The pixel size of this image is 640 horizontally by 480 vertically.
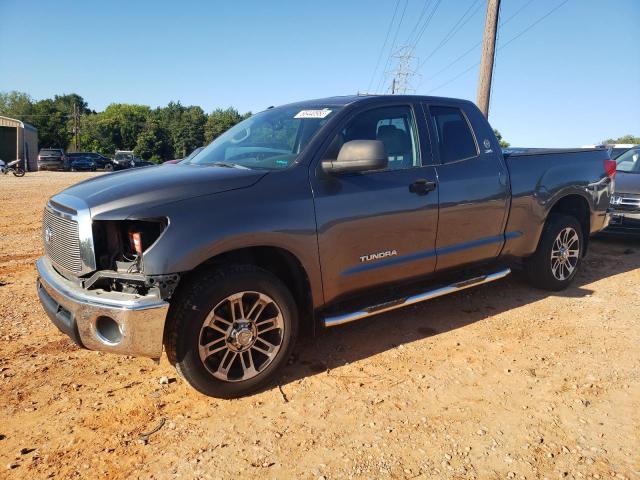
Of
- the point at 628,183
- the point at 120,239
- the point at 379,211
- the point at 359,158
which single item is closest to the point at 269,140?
the point at 359,158

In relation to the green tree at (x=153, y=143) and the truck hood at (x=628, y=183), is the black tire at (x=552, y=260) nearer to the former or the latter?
the truck hood at (x=628, y=183)

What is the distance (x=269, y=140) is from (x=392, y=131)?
3.28 ft

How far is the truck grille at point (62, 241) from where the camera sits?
9.36ft

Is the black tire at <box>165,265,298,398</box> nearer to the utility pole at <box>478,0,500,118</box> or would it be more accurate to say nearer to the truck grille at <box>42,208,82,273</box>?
the truck grille at <box>42,208,82,273</box>

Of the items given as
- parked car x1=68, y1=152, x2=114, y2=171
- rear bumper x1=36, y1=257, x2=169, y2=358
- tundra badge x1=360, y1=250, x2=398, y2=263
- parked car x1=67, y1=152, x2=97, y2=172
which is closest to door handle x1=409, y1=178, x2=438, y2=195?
tundra badge x1=360, y1=250, x2=398, y2=263

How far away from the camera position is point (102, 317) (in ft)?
8.98

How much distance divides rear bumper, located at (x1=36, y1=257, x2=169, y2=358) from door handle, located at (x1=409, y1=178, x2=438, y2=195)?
6.70 feet

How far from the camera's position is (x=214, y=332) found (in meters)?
2.95

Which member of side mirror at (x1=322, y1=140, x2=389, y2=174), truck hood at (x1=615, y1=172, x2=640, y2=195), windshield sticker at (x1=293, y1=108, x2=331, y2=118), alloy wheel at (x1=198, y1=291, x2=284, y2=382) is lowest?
alloy wheel at (x1=198, y1=291, x2=284, y2=382)

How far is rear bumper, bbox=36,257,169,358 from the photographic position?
2641mm

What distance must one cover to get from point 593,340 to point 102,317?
12.3 feet

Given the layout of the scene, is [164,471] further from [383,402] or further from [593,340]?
[593,340]

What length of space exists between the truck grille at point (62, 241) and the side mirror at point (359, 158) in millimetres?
1634

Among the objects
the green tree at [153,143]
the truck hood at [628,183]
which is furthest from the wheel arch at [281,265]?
the green tree at [153,143]
